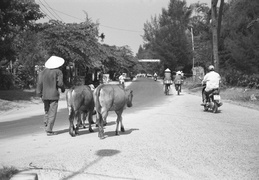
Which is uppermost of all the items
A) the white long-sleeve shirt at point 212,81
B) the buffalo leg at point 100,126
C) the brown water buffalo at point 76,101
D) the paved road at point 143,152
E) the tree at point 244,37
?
the tree at point 244,37

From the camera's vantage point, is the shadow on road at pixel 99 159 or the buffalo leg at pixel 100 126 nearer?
the shadow on road at pixel 99 159

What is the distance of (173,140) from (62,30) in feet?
84.2

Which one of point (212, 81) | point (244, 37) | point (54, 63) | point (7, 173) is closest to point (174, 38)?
point (244, 37)

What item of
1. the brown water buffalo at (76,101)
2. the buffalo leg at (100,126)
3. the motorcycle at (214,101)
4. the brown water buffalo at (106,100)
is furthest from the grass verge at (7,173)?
the motorcycle at (214,101)

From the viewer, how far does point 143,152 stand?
269 inches

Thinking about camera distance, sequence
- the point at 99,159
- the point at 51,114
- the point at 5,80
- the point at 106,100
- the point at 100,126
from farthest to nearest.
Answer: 1. the point at 5,80
2. the point at 51,114
3. the point at 106,100
4. the point at 100,126
5. the point at 99,159

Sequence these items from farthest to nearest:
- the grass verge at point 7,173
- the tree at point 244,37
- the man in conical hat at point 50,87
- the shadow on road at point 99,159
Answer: the tree at point 244,37
the man in conical hat at point 50,87
the shadow on road at point 99,159
the grass verge at point 7,173

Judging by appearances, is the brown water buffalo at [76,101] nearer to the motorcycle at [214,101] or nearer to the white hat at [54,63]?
the white hat at [54,63]

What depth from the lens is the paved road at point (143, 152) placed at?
5.59 metres

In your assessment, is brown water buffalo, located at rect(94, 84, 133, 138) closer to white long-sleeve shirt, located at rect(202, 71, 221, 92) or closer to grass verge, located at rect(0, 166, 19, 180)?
grass verge, located at rect(0, 166, 19, 180)

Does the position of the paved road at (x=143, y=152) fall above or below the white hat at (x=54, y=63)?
below

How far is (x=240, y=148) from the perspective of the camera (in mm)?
7391

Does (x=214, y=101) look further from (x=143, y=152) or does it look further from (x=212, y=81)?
(x=143, y=152)

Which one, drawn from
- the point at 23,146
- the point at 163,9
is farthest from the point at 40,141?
the point at 163,9
